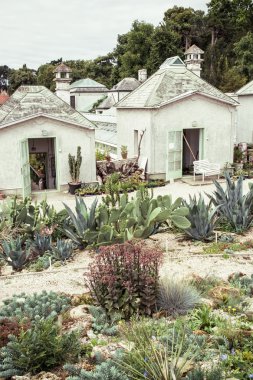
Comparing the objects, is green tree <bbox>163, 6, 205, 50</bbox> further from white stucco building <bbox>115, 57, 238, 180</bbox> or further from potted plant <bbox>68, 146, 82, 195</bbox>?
potted plant <bbox>68, 146, 82, 195</bbox>

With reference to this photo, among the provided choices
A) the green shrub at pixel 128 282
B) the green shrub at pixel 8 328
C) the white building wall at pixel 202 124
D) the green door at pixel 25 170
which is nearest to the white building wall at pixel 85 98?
the white building wall at pixel 202 124

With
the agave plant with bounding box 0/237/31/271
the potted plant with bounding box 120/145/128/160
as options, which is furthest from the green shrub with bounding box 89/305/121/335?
the potted plant with bounding box 120/145/128/160

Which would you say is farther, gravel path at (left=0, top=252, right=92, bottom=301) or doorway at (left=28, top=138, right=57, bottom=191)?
doorway at (left=28, top=138, right=57, bottom=191)

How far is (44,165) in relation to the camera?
21.4 m

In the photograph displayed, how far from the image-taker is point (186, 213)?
8805 millimetres

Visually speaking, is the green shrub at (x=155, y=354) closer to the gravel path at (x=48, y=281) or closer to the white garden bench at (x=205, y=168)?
the gravel path at (x=48, y=281)

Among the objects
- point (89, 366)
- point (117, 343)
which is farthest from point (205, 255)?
point (89, 366)

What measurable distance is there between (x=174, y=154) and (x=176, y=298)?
12853mm

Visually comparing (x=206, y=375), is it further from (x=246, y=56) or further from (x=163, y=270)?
(x=246, y=56)

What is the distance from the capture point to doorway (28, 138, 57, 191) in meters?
20.3

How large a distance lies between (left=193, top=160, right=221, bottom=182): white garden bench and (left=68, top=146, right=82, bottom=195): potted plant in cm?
507

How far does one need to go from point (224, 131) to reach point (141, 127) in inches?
153

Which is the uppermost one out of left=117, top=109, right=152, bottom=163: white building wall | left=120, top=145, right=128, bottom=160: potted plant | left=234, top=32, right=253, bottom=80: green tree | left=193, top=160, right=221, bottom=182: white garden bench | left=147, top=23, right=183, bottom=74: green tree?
left=147, top=23, right=183, bottom=74: green tree

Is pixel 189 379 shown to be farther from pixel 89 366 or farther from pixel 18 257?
pixel 18 257
